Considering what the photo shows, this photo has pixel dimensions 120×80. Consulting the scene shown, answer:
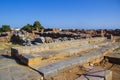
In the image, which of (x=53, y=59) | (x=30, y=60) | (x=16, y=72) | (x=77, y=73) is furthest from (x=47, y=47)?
(x=16, y=72)

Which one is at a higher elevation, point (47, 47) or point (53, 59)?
point (47, 47)

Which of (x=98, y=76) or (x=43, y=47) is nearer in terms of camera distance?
(x=98, y=76)

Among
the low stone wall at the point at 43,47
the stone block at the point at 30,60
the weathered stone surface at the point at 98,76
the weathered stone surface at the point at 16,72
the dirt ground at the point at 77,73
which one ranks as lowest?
the dirt ground at the point at 77,73

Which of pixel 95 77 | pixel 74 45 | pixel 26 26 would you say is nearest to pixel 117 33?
pixel 74 45

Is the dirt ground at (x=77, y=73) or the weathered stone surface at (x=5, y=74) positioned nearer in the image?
the weathered stone surface at (x=5, y=74)

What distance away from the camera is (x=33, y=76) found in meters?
3.46

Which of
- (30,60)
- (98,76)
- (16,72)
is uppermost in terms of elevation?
(30,60)

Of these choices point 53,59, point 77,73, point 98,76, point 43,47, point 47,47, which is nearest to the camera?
point 98,76

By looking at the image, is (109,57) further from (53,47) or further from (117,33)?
(117,33)

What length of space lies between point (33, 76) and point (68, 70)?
49.9 inches

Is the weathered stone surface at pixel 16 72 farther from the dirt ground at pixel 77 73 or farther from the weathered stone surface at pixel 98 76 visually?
the weathered stone surface at pixel 98 76

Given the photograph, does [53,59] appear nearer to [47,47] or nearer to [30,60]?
[30,60]

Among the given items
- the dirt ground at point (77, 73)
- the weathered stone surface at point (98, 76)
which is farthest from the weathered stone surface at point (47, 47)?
the weathered stone surface at point (98, 76)

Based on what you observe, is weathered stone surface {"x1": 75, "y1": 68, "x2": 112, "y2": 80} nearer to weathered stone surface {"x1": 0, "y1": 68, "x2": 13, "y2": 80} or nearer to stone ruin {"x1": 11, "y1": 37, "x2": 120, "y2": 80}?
stone ruin {"x1": 11, "y1": 37, "x2": 120, "y2": 80}
